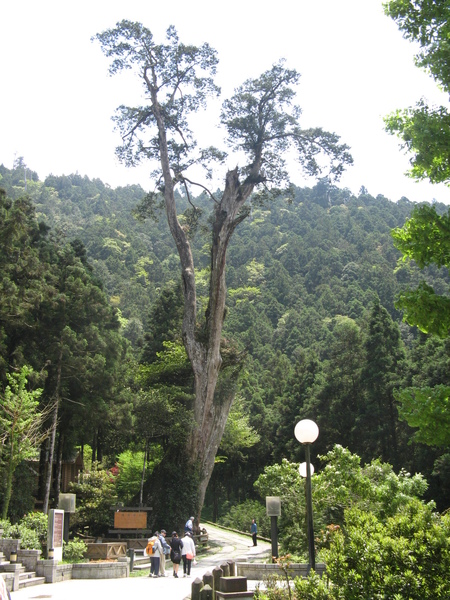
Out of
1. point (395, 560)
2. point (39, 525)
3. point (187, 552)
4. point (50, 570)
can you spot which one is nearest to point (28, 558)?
point (50, 570)

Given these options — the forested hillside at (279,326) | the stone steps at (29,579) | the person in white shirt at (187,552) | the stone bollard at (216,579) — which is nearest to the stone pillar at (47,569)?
the stone steps at (29,579)

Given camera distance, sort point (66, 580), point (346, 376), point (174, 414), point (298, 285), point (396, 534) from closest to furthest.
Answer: point (396, 534), point (66, 580), point (174, 414), point (346, 376), point (298, 285)

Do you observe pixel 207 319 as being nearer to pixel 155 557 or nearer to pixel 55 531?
pixel 155 557

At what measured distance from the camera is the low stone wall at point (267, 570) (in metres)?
11.5

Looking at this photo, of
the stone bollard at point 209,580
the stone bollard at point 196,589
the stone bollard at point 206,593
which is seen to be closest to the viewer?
the stone bollard at point 206,593

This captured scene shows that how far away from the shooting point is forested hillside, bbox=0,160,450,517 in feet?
98.2

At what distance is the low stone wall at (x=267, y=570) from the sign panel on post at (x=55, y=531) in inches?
169

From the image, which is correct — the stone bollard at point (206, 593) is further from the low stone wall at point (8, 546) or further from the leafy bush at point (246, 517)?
the leafy bush at point (246, 517)

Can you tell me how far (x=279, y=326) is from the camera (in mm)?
68875

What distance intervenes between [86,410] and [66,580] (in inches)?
451

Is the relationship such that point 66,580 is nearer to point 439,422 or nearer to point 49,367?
point 439,422

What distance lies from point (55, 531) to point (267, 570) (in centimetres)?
500

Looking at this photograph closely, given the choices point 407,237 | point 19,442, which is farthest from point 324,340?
point 407,237

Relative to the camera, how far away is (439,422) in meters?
8.12
